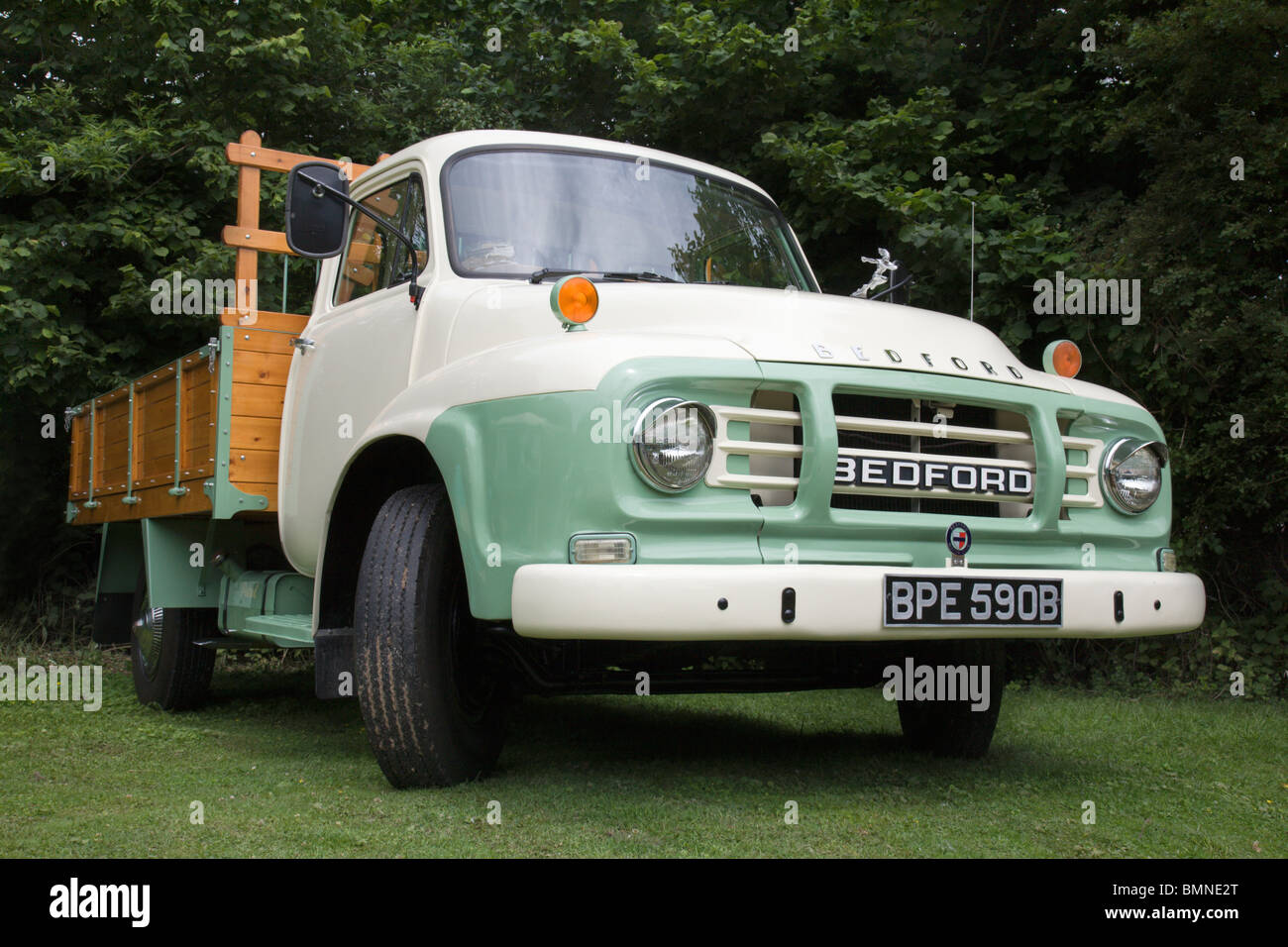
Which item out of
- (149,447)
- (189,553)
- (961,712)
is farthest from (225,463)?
(961,712)

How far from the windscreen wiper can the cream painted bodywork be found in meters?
0.09

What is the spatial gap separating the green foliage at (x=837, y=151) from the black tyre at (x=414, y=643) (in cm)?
451

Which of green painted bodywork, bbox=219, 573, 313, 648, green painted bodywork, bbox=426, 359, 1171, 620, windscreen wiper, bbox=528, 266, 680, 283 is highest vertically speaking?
windscreen wiper, bbox=528, 266, 680, 283

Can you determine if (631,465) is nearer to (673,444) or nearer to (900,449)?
(673,444)

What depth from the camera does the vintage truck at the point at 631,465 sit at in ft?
10.7

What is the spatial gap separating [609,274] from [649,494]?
4.17 ft

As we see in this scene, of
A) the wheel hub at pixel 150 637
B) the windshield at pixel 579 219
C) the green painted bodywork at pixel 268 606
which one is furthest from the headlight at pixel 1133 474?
the wheel hub at pixel 150 637

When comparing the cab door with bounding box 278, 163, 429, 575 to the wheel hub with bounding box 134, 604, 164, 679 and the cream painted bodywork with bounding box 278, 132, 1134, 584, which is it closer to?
the cream painted bodywork with bounding box 278, 132, 1134, 584

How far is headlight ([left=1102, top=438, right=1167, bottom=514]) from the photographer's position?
4.04 metres

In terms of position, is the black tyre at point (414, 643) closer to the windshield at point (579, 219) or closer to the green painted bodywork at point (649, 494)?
the green painted bodywork at point (649, 494)

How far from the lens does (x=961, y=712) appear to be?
471cm

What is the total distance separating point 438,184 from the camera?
15.1 ft

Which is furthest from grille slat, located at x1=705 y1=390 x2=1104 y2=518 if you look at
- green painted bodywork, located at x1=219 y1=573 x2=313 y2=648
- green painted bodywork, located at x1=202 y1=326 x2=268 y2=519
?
green painted bodywork, located at x1=202 y1=326 x2=268 y2=519
